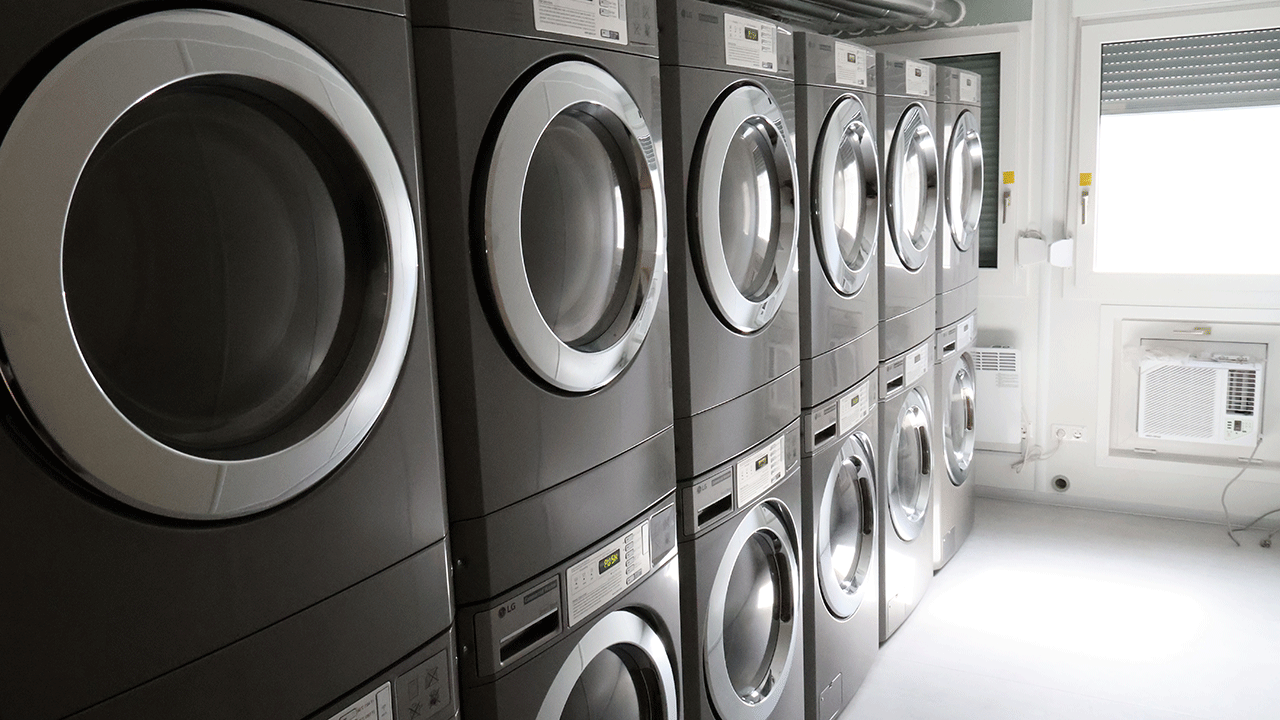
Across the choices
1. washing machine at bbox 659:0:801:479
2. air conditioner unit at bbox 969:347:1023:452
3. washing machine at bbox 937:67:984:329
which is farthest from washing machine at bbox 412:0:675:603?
air conditioner unit at bbox 969:347:1023:452

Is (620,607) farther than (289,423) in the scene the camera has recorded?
Yes

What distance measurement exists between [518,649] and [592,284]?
2.00 feet

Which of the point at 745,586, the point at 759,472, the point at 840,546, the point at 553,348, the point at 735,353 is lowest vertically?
the point at 840,546

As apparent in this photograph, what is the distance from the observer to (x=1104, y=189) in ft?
14.3

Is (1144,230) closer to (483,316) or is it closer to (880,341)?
(880,341)

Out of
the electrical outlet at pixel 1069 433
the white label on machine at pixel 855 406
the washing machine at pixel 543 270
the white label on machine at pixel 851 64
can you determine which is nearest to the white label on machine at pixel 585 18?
the washing machine at pixel 543 270

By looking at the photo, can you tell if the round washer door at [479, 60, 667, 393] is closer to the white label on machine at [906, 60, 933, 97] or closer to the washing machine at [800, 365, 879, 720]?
the washing machine at [800, 365, 879, 720]

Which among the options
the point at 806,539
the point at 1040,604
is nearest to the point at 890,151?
the point at 806,539

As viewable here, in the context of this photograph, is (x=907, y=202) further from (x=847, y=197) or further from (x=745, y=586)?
(x=745, y=586)

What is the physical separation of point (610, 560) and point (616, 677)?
26cm

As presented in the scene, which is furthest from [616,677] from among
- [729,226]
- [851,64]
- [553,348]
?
[851,64]

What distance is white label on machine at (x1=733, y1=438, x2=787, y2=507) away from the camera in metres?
2.12

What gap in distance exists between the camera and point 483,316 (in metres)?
1.32

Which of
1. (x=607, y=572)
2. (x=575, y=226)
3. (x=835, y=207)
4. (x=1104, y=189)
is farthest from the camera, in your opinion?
(x=1104, y=189)
